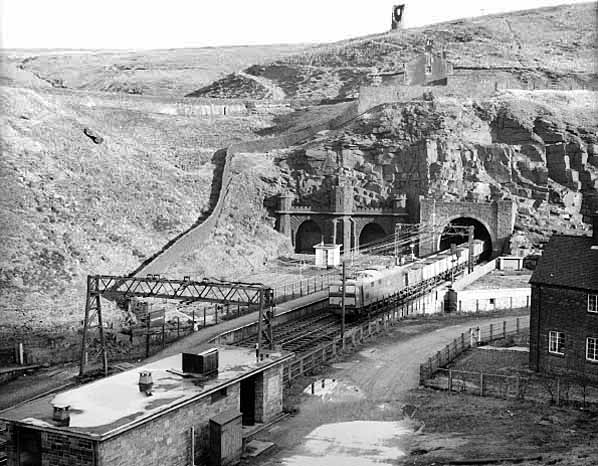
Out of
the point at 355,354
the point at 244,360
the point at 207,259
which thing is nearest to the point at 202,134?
the point at 207,259

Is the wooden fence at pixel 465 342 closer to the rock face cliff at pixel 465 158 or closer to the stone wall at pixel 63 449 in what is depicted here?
the stone wall at pixel 63 449

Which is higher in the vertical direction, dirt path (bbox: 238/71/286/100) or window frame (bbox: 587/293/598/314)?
dirt path (bbox: 238/71/286/100)

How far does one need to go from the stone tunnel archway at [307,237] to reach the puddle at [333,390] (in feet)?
132

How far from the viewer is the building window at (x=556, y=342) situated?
3172cm

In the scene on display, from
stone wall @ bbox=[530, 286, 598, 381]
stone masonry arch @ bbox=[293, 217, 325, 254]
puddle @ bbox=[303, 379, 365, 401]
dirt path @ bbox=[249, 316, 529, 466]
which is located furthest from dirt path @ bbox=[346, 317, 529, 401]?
stone masonry arch @ bbox=[293, 217, 325, 254]

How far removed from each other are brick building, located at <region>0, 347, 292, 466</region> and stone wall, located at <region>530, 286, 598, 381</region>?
1214 centimetres

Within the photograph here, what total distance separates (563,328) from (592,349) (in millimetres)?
1445

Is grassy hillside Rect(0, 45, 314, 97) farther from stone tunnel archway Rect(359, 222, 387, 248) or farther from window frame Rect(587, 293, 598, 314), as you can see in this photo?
window frame Rect(587, 293, 598, 314)

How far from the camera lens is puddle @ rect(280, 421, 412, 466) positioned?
22.9 metres

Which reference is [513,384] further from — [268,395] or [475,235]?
[475,235]

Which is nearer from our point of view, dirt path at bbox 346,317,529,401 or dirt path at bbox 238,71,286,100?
dirt path at bbox 346,317,529,401

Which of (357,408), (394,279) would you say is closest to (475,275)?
(394,279)

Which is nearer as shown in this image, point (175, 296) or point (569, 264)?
point (569, 264)

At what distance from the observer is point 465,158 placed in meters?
71.6
